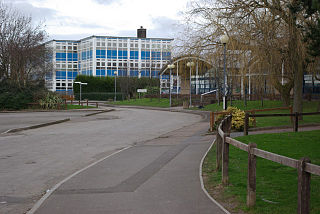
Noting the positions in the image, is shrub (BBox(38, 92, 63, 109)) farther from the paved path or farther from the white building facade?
the white building facade

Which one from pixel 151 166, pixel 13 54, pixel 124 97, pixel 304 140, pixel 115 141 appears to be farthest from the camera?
pixel 124 97

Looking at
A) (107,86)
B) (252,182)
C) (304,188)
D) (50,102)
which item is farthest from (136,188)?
(107,86)

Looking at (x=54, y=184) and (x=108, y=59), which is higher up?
(x=108, y=59)

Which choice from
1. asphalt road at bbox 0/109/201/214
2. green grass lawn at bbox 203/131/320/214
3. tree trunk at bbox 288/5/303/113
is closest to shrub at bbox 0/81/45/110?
asphalt road at bbox 0/109/201/214

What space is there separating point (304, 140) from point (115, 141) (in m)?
7.99

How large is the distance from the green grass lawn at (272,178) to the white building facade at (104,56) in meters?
90.0

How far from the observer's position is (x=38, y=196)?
8.50m

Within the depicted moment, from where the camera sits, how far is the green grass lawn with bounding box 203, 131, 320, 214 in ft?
22.7

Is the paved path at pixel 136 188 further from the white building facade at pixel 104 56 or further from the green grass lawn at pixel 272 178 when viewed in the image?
the white building facade at pixel 104 56

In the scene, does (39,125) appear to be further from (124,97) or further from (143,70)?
(143,70)

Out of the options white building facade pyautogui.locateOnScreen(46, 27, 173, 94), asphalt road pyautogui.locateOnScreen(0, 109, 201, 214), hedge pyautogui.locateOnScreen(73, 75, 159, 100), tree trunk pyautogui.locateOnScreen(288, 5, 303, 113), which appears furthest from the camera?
white building facade pyautogui.locateOnScreen(46, 27, 173, 94)

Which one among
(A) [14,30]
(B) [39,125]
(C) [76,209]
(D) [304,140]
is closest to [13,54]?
(A) [14,30]

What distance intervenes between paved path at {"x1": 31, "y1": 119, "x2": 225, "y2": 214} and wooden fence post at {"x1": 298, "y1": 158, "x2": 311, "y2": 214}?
64.4 inches

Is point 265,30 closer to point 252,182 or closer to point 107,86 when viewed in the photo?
point 252,182
